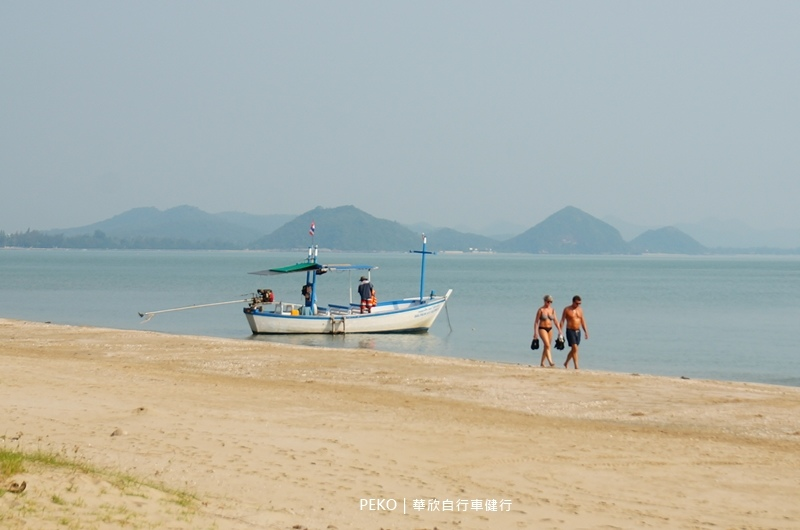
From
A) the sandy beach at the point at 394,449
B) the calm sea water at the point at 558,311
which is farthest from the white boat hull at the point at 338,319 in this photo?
the sandy beach at the point at 394,449

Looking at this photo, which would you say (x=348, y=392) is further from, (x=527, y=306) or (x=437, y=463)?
(x=527, y=306)

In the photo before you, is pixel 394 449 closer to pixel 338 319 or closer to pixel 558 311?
pixel 338 319

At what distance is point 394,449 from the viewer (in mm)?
A: 10281

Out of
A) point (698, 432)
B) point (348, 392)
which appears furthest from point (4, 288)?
point (698, 432)

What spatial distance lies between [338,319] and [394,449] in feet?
65.8

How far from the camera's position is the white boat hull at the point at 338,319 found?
3005 centimetres

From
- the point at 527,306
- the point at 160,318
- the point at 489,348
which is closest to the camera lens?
the point at 489,348

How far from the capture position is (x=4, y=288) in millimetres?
63375

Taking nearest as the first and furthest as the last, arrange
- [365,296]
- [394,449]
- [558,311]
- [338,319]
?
[394,449], [338,319], [365,296], [558,311]

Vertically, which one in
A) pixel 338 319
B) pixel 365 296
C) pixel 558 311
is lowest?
pixel 558 311

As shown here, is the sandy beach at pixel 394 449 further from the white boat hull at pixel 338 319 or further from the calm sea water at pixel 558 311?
the white boat hull at pixel 338 319

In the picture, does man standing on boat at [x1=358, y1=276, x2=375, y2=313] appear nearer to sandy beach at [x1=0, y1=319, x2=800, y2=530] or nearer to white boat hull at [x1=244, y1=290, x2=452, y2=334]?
white boat hull at [x1=244, y1=290, x2=452, y2=334]

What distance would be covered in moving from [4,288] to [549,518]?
2455 inches

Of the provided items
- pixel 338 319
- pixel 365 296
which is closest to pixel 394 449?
pixel 338 319
